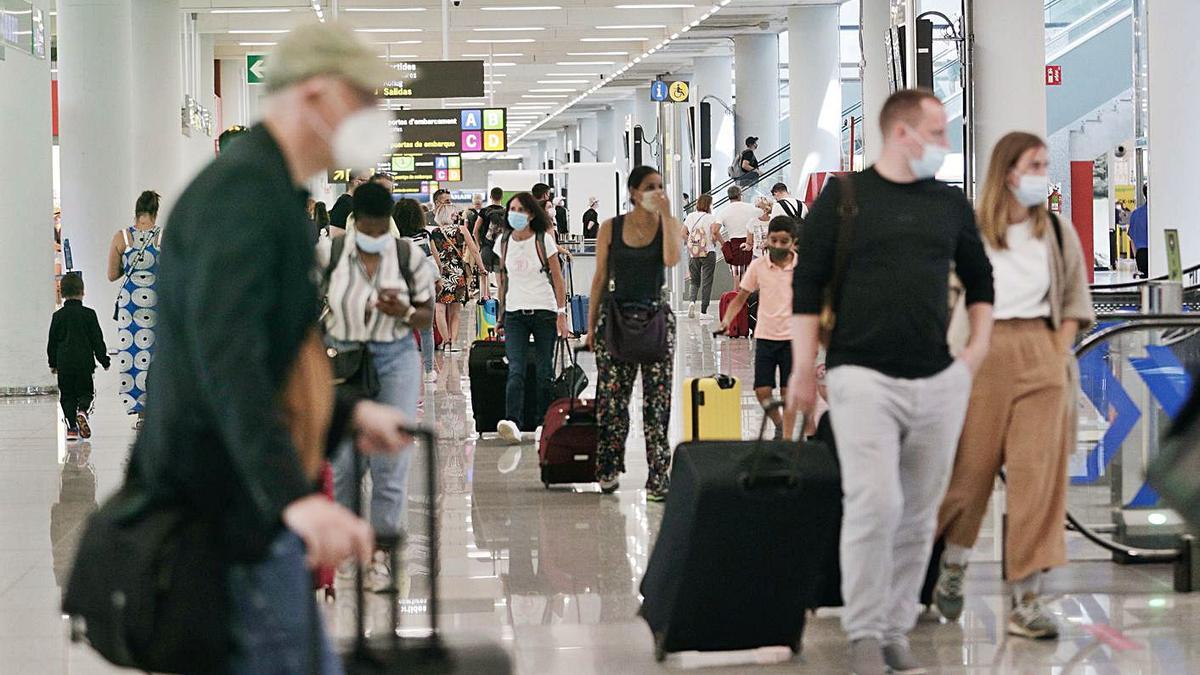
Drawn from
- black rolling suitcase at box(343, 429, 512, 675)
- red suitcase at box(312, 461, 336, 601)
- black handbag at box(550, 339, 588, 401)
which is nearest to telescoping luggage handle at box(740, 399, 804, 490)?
red suitcase at box(312, 461, 336, 601)

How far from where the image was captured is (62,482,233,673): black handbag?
2.38 metres

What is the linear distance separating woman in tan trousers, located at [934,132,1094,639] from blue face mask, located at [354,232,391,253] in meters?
2.24

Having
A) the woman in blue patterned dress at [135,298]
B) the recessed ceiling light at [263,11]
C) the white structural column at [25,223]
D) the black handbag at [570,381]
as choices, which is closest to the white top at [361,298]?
the black handbag at [570,381]

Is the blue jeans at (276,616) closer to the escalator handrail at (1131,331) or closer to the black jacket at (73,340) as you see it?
the escalator handrail at (1131,331)

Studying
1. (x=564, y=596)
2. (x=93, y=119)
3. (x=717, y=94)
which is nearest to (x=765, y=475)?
(x=564, y=596)

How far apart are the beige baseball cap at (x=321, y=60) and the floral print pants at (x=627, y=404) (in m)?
5.84

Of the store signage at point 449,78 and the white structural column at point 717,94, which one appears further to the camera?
the white structural column at point 717,94

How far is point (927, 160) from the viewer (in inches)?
190

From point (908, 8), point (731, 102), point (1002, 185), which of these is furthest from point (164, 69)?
point (731, 102)

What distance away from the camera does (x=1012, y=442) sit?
18.5 feet

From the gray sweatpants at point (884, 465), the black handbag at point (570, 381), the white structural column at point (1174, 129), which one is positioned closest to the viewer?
the gray sweatpants at point (884, 465)

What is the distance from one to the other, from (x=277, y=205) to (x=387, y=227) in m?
3.91

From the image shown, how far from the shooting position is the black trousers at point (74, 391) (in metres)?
12.0

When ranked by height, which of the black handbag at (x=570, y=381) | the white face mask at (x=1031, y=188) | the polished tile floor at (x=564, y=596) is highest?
the white face mask at (x=1031, y=188)
